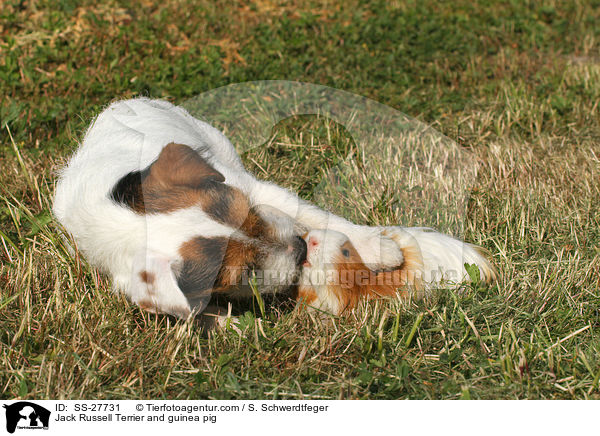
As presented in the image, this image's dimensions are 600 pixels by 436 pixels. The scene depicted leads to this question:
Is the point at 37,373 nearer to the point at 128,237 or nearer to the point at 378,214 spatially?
the point at 128,237

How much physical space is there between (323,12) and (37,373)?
5693 millimetres

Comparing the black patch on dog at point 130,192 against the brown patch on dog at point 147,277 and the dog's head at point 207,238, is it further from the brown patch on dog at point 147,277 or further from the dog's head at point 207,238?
the brown patch on dog at point 147,277

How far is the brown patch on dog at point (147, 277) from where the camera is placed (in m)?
2.65

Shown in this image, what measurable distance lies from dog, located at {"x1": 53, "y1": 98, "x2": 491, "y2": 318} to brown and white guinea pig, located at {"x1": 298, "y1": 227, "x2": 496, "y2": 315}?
27 millimetres

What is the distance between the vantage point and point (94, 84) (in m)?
5.38

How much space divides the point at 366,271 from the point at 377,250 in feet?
0.46

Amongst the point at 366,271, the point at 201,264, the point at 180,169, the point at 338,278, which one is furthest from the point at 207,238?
the point at 366,271

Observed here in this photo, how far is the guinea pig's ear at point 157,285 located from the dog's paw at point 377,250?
40.7 inches

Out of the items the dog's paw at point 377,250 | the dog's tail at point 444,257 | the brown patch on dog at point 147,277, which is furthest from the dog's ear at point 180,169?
the dog's tail at point 444,257

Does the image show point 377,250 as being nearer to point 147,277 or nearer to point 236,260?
point 236,260
